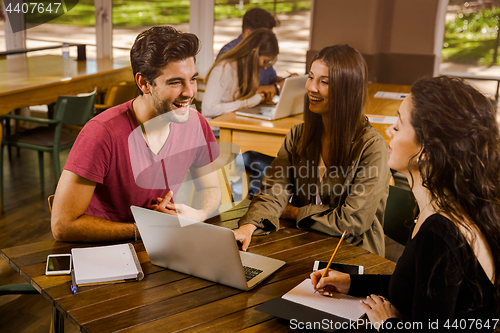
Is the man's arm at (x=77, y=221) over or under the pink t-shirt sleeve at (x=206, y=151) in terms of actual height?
under

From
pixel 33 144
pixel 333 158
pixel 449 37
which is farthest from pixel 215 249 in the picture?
pixel 449 37

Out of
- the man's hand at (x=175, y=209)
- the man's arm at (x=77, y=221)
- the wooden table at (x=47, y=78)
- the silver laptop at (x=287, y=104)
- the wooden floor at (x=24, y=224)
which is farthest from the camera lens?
the wooden table at (x=47, y=78)

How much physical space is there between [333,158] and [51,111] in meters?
3.76

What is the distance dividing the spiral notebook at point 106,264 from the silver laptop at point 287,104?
176 cm

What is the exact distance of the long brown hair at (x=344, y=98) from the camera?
5.85ft

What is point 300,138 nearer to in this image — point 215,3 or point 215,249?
point 215,249

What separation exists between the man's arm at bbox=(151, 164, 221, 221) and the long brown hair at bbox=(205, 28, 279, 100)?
4.86 feet

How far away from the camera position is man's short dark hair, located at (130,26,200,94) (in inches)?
61.2

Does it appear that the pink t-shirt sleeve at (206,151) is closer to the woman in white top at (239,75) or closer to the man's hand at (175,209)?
the man's hand at (175,209)

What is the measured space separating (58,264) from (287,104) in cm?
203

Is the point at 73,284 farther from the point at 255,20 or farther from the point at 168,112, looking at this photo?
the point at 255,20

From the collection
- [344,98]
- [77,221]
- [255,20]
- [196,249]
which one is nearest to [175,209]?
[77,221]

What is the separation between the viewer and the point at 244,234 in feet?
5.08

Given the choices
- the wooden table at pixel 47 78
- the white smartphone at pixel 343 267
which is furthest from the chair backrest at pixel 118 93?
the white smartphone at pixel 343 267
